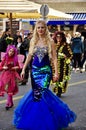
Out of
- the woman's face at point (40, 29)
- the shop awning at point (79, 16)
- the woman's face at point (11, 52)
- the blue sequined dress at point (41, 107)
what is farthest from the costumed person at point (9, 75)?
the shop awning at point (79, 16)

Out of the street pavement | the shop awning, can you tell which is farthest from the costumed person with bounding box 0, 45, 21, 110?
the shop awning

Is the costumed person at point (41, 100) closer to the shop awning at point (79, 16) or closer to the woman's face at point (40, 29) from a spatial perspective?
the woman's face at point (40, 29)

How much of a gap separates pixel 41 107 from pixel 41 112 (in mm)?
85

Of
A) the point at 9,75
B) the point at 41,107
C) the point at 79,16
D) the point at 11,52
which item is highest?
the point at 11,52

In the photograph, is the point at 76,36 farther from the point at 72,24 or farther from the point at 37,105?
the point at 72,24

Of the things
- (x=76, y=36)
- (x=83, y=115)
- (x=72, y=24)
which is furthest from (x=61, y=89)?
(x=72, y=24)

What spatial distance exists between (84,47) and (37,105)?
13862 millimetres

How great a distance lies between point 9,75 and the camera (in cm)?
991

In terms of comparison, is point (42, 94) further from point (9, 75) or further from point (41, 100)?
point (9, 75)

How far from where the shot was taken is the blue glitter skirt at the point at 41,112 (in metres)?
7.46

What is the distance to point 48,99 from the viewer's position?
25.2 feet

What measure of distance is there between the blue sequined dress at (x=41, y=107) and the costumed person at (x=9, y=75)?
202cm

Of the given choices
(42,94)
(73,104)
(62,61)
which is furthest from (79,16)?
(42,94)

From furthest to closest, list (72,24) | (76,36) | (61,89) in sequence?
1. (72,24)
2. (76,36)
3. (61,89)
